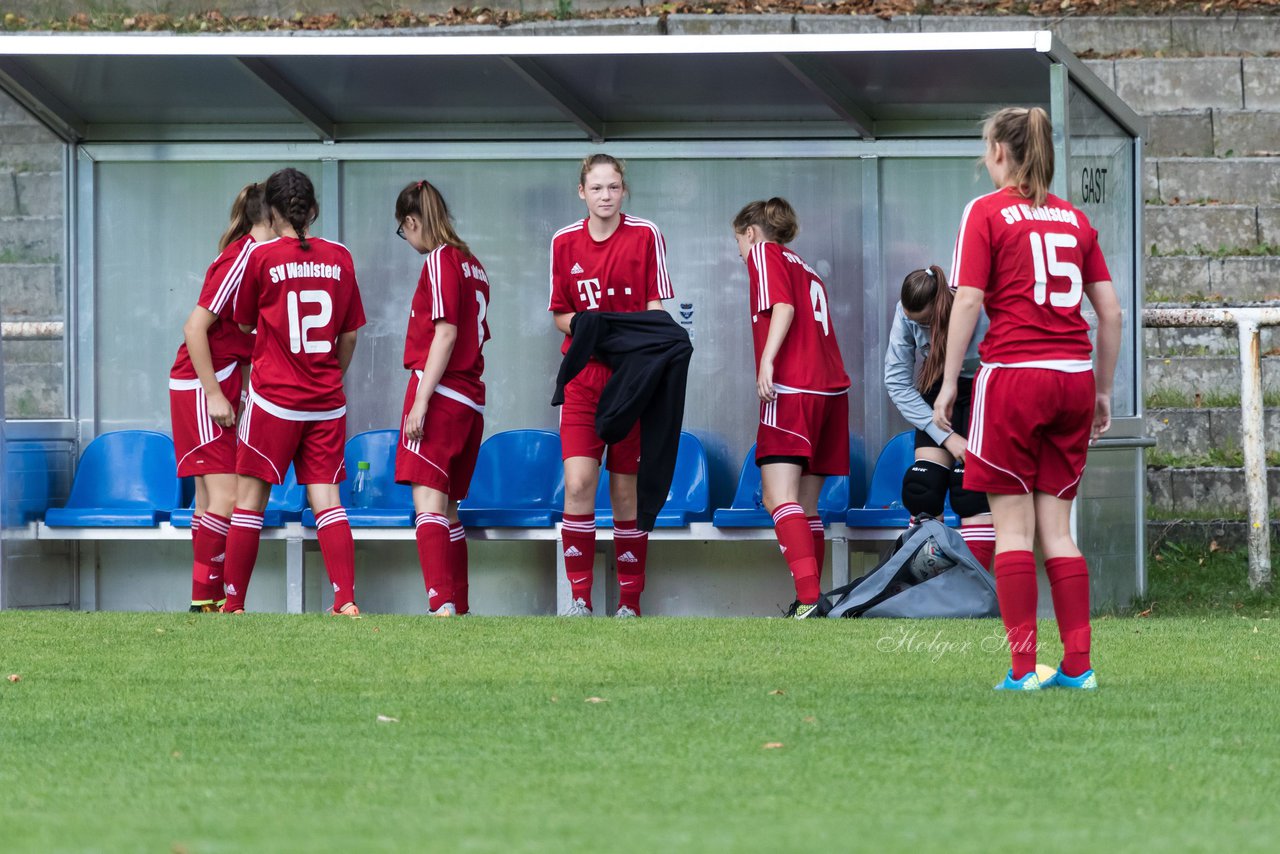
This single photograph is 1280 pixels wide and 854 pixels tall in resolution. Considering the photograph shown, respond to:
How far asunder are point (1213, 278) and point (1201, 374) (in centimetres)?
71

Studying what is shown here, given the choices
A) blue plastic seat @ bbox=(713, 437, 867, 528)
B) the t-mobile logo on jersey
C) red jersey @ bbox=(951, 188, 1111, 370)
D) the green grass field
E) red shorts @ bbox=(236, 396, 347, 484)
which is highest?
the t-mobile logo on jersey

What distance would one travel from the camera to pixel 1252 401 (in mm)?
8070

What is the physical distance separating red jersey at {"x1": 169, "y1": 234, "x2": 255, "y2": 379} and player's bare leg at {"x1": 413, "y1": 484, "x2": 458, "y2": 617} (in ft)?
3.15

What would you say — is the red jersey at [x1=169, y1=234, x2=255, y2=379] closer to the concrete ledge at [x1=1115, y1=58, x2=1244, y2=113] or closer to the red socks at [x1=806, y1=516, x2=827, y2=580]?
the red socks at [x1=806, y1=516, x2=827, y2=580]

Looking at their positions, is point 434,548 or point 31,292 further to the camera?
point 31,292

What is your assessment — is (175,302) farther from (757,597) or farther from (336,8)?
(336,8)

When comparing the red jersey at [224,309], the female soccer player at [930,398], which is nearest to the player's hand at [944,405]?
the female soccer player at [930,398]

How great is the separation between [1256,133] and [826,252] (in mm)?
3467

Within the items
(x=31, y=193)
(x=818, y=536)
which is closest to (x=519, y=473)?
(x=818, y=536)

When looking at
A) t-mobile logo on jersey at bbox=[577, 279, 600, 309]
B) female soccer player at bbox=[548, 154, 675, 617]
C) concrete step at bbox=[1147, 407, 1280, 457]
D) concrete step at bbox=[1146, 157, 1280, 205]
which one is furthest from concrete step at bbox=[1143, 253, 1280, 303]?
t-mobile logo on jersey at bbox=[577, 279, 600, 309]

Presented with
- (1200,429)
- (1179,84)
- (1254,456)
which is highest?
(1179,84)

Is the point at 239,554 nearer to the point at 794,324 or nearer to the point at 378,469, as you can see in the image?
the point at 378,469

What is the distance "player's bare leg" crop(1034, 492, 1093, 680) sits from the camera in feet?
14.9

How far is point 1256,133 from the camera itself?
34.3ft
